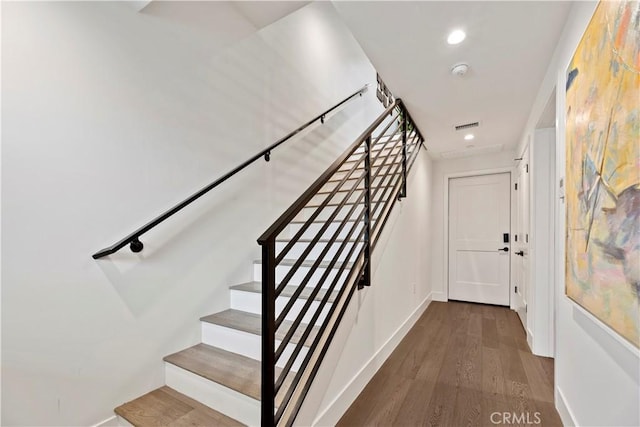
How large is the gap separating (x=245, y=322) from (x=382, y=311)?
46.1 inches

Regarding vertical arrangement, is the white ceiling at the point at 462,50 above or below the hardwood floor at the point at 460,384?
above

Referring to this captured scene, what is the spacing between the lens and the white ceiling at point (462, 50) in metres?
1.59

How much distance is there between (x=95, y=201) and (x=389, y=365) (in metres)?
2.43

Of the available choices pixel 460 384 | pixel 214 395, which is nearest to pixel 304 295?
pixel 214 395

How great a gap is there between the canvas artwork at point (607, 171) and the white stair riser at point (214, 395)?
1.48m

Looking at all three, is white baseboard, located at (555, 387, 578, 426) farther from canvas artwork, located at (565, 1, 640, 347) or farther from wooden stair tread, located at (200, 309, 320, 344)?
wooden stair tread, located at (200, 309, 320, 344)

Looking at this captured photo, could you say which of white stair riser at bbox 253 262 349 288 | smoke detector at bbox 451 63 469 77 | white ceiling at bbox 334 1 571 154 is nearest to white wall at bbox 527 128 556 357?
white ceiling at bbox 334 1 571 154

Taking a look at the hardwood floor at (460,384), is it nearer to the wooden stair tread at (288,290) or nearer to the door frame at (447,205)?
the wooden stair tread at (288,290)

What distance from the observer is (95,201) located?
56.8 inches

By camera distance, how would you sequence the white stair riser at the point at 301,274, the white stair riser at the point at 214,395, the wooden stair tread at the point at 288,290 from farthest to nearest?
the white stair riser at the point at 301,274 < the wooden stair tread at the point at 288,290 < the white stair riser at the point at 214,395

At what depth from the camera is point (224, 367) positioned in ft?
5.25

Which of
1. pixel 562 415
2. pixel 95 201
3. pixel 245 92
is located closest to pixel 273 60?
pixel 245 92

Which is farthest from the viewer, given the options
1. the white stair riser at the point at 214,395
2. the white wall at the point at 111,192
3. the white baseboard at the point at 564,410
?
the white baseboard at the point at 564,410

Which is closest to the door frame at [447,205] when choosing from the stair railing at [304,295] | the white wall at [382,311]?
the white wall at [382,311]
